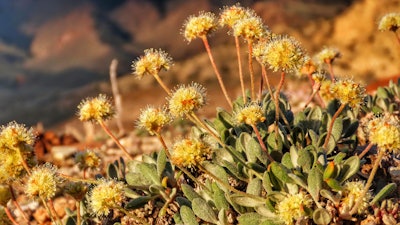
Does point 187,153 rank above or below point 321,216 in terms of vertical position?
above

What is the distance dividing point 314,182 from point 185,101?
0.86 meters

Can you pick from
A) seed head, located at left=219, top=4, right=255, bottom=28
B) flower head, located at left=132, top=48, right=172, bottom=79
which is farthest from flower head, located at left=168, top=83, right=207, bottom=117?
seed head, located at left=219, top=4, right=255, bottom=28

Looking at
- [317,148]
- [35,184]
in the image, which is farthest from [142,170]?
[317,148]

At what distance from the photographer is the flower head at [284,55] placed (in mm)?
3315

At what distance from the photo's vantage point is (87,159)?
4184 mm

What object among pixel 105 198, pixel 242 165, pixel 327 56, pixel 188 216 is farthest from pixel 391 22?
pixel 105 198

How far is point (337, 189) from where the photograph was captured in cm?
313

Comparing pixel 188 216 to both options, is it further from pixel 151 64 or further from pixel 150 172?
pixel 151 64

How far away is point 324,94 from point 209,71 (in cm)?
2006

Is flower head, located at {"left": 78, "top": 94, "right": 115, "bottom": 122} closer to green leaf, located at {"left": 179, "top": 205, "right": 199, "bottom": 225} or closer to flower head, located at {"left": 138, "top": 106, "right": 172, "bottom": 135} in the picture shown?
flower head, located at {"left": 138, "top": 106, "right": 172, "bottom": 135}

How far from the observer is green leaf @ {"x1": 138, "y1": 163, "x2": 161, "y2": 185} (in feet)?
12.1

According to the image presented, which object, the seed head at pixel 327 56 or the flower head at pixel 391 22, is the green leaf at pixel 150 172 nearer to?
the seed head at pixel 327 56

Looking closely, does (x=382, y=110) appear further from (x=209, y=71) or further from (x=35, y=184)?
(x=209, y=71)

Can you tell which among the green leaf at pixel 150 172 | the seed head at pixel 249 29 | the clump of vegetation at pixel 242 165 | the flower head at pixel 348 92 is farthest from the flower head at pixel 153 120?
the flower head at pixel 348 92
